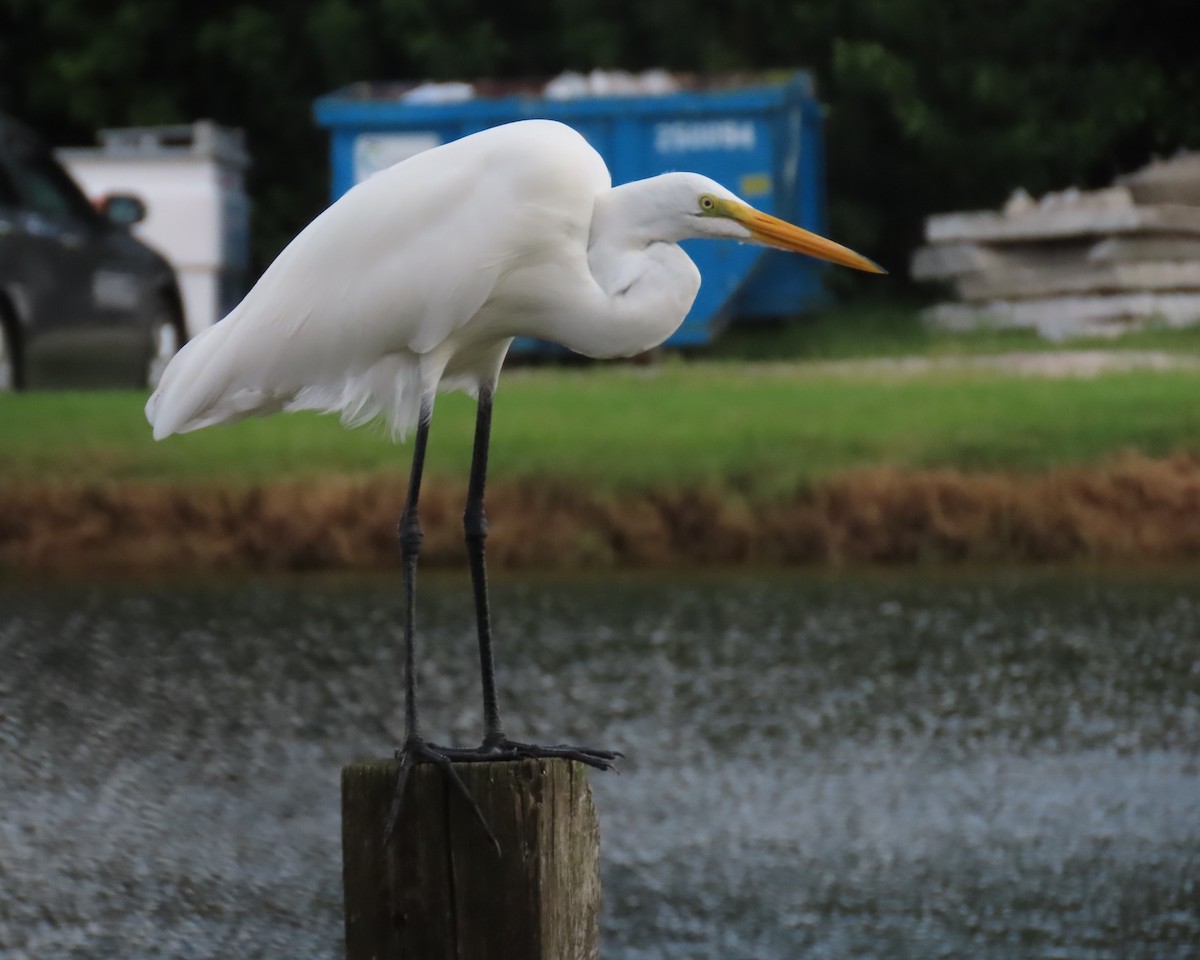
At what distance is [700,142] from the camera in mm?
17047

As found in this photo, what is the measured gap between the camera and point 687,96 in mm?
16969

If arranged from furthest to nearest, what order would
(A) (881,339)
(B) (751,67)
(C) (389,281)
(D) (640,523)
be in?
1. (B) (751,67)
2. (A) (881,339)
3. (D) (640,523)
4. (C) (389,281)

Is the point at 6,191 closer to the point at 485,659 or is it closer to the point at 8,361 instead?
the point at 8,361

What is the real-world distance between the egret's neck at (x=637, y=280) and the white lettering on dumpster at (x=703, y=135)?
12.5m

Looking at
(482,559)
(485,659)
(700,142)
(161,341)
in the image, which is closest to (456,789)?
(485,659)

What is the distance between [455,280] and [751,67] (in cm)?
1681

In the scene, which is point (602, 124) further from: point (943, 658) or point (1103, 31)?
point (943, 658)

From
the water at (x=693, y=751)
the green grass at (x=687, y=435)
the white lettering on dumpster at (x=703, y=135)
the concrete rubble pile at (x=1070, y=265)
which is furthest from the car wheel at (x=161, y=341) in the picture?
the concrete rubble pile at (x=1070, y=265)

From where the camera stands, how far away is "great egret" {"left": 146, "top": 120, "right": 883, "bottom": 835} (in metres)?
4.45

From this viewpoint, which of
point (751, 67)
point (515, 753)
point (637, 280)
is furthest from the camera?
point (751, 67)

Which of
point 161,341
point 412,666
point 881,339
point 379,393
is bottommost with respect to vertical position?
point 412,666

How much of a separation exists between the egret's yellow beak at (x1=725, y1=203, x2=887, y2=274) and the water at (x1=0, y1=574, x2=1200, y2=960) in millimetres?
1986

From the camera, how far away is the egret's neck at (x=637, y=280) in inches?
176

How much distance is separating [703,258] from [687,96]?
41.6 inches
